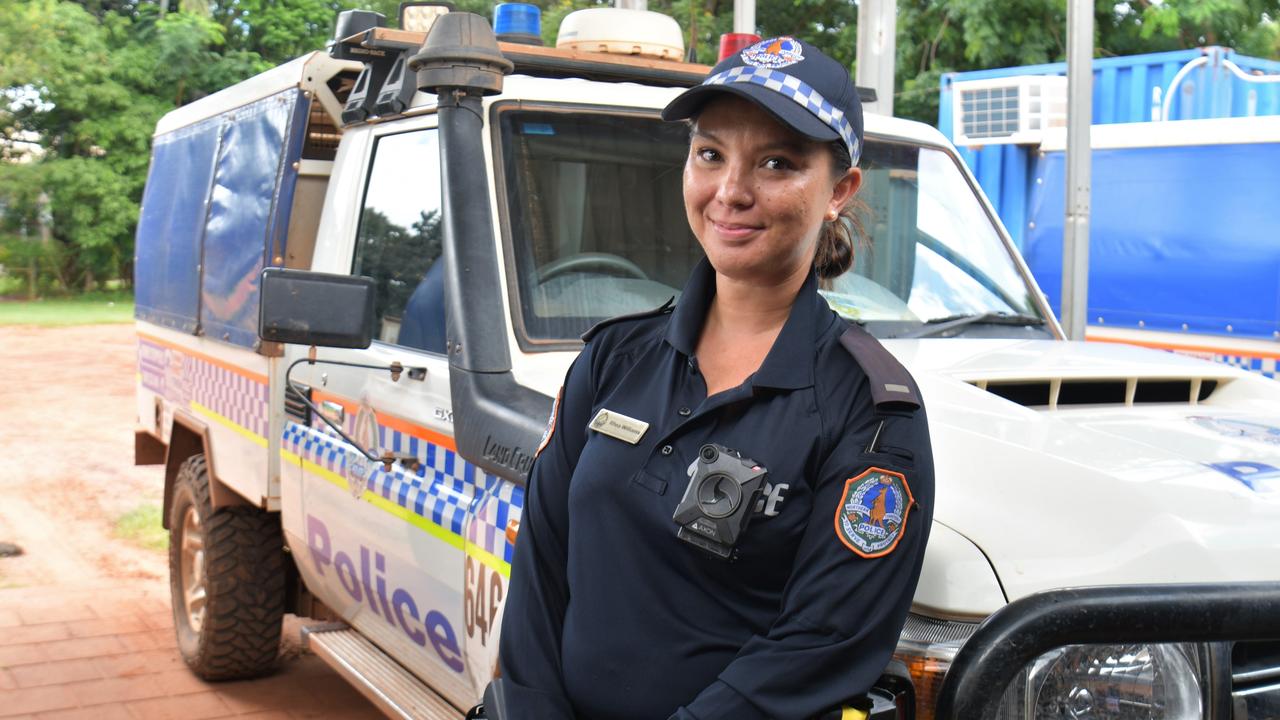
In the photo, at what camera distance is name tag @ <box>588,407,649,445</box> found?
6.00 feet

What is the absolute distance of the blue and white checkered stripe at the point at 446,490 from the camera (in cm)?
294

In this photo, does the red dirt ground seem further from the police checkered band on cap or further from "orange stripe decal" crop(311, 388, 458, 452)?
the police checkered band on cap

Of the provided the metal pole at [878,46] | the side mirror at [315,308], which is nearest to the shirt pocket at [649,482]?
the side mirror at [315,308]

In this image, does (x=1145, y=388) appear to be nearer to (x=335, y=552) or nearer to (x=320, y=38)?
(x=335, y=552)

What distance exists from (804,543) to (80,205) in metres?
31.1

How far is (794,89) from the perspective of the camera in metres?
1.78

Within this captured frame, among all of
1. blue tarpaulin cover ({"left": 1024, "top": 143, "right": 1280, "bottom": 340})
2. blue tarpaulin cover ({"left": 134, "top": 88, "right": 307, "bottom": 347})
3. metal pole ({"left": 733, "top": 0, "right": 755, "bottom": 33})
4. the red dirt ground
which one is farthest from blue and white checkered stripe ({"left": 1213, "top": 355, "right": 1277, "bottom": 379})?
blue tarpaulin cover ({"left": 134, "top": 88, "right": 307, "bottom": 347})

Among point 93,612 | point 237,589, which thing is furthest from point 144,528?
point 237,589

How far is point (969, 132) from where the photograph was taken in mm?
10914

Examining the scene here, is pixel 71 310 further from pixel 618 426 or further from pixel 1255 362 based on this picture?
pixel 618 426

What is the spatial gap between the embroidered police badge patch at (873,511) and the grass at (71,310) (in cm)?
2331

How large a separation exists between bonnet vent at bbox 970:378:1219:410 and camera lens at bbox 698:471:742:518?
3.46 ft

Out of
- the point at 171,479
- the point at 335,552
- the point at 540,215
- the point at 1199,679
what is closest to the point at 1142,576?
the point at 1199,679

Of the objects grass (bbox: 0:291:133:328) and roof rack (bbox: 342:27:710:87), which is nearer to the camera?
roof rack (bbox: 342:27:710:87)
